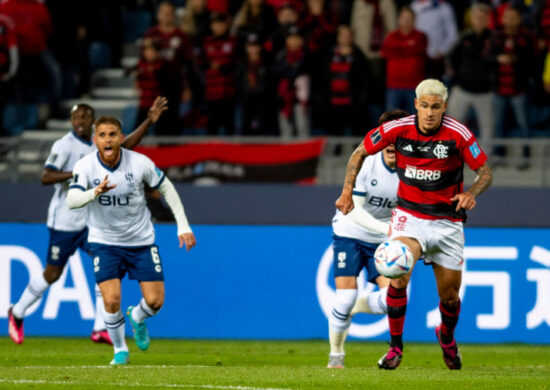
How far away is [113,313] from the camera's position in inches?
406

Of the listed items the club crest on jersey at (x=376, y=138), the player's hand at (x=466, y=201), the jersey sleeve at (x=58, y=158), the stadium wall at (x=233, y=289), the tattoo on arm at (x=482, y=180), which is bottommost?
the stadium wall at (x=233, y=289)

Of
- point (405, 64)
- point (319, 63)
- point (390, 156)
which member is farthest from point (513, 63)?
point (390, 156)

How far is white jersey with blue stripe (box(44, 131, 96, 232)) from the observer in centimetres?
1248

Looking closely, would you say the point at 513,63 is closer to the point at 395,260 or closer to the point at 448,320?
the point at 448,320

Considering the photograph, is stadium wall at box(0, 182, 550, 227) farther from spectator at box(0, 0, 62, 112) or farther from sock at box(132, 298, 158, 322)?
sock at box(132, 298, 158, 322)

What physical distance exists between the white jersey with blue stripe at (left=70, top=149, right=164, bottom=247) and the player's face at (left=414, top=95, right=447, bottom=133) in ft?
8.59

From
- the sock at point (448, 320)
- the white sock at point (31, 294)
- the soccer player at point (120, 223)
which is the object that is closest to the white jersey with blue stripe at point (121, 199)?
the soccer player at point (120, 223)

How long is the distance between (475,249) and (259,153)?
2.83m

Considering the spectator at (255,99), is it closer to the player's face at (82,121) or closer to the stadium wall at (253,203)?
the stadium wall at (253,203)

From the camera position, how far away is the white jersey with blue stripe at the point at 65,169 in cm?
1248

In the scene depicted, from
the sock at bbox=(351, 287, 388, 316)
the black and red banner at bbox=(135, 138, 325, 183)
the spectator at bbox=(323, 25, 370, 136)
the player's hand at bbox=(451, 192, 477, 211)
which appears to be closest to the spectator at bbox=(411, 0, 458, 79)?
the spectator at bbox=(323, 25, 370, 136)

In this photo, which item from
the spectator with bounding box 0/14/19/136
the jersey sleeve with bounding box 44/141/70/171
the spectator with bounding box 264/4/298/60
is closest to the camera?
the jersey sleeve with bounding box 44/141/70/171

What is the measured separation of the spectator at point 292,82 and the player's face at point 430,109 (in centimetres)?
673

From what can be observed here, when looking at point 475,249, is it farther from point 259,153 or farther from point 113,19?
point 113,19
